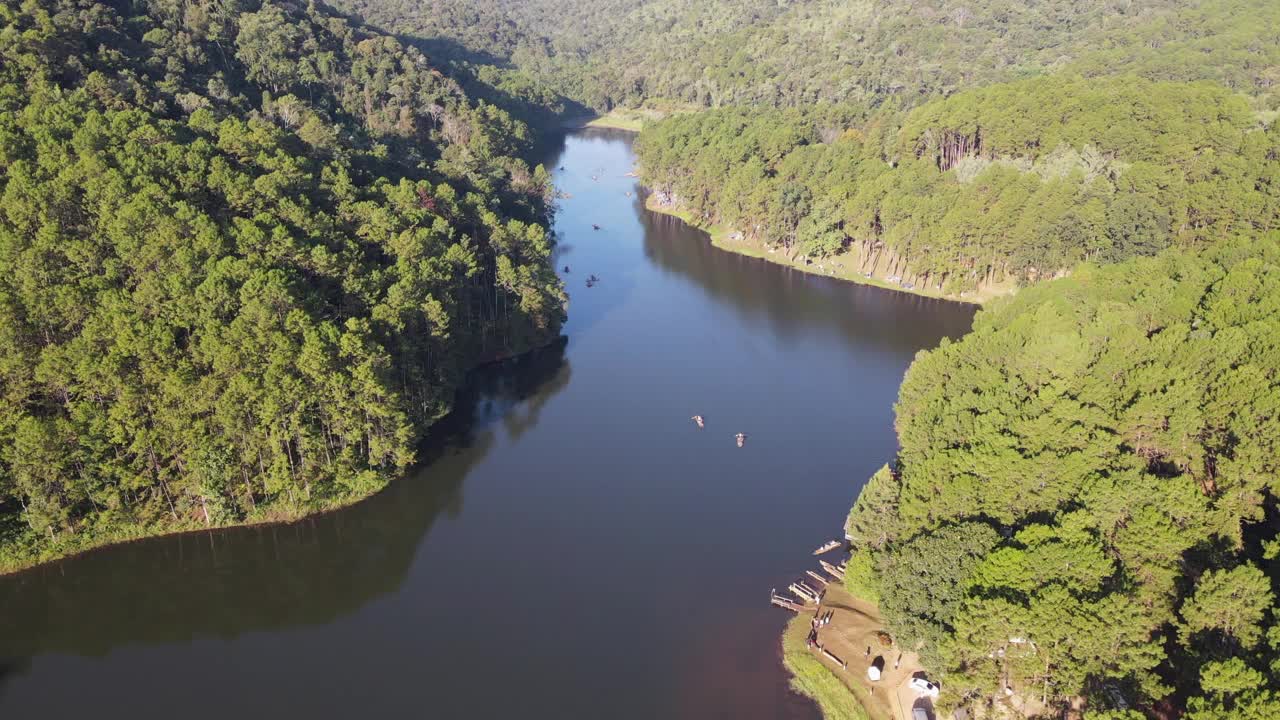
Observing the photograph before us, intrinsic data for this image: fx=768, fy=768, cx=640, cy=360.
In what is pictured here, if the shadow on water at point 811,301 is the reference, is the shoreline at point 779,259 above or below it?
Result: above

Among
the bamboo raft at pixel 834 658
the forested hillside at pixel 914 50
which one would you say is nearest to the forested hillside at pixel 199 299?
the bamboo raft at pixel 834 658

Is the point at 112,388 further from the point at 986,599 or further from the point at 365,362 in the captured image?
the point at 986,599

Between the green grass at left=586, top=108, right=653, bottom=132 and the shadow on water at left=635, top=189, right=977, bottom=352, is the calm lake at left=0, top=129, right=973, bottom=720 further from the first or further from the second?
the green grass at left=586, top=108, right=653, bottom=132

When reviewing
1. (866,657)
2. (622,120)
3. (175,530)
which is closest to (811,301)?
(866,657)

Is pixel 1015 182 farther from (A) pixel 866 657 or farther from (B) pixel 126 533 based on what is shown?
(B) pixel 126 533

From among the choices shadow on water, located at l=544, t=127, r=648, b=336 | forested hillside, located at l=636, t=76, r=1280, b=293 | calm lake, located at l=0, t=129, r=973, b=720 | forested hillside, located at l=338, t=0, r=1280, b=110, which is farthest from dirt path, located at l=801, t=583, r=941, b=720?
forested hillside, located at l=338, t=0, r=1280, b=110

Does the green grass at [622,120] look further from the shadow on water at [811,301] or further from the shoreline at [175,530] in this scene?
the shoreline at [175,530]
